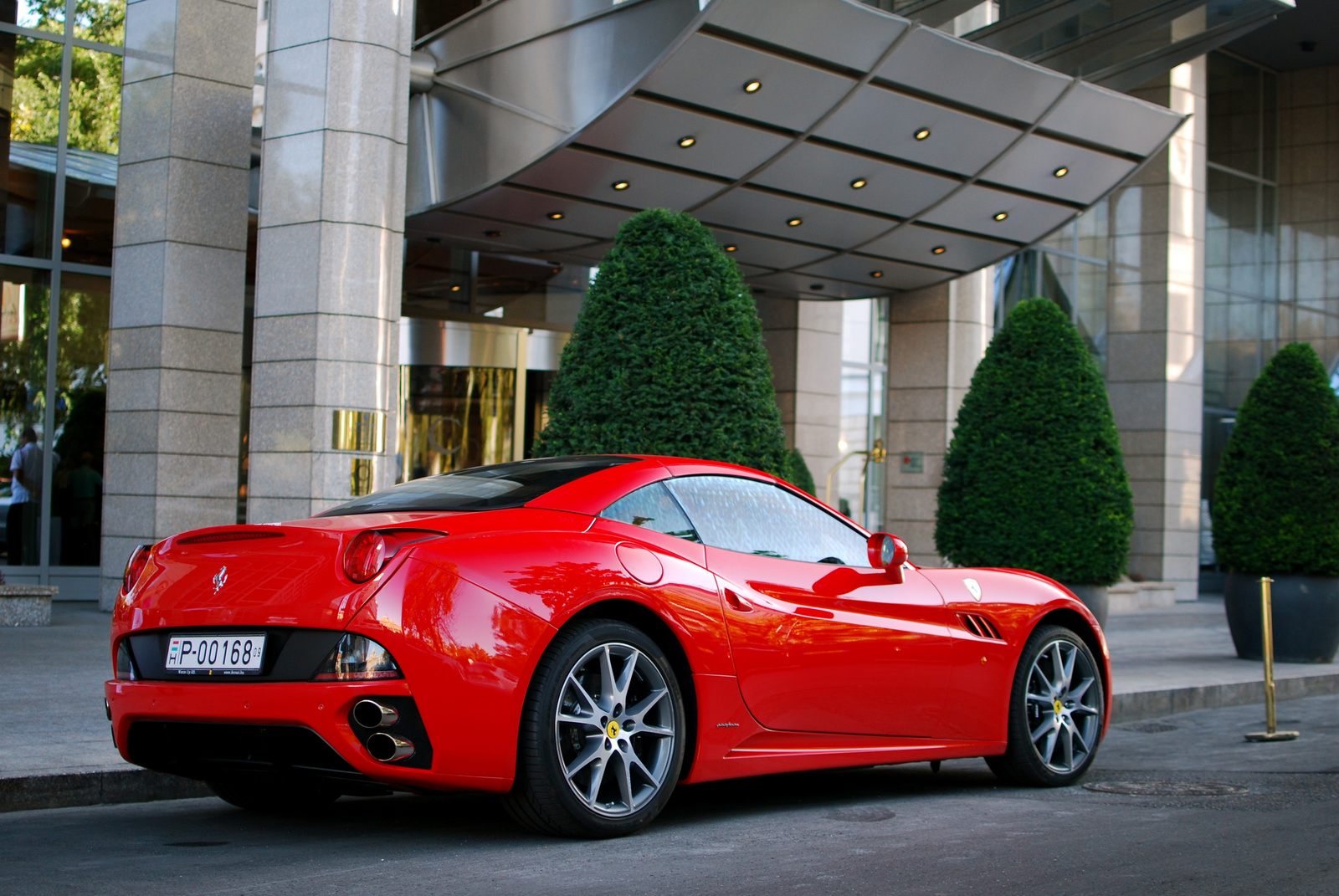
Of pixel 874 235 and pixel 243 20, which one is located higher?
pixel 243 20

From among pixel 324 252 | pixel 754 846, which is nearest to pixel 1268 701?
pixel 754 846

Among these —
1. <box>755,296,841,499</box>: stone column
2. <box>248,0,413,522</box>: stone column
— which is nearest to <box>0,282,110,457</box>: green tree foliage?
<box>248,0,413,522</box>: stone column

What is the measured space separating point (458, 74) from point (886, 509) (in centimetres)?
1044

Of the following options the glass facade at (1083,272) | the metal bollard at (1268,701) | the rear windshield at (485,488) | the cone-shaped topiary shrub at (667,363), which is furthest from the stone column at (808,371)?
the rear windshield at (485,488)

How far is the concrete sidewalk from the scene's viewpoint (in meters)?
5.38

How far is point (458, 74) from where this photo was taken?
14.4m

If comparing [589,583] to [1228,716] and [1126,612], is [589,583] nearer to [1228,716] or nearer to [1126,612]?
[1228,716]

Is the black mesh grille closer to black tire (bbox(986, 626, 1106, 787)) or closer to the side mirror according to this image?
the side mirror

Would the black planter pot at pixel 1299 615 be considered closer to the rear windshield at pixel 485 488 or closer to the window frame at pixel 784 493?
the window frame at pixel 784 493

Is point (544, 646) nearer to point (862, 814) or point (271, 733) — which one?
point (271, 733)

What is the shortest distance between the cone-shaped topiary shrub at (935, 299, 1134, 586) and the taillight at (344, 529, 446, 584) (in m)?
8.02

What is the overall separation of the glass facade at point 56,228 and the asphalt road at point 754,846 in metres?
10.2

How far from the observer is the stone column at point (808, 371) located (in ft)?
68.8

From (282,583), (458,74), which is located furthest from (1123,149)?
(282,583)
